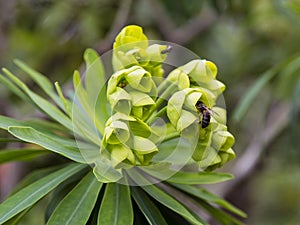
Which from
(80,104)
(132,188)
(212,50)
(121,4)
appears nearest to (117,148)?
(132,188)

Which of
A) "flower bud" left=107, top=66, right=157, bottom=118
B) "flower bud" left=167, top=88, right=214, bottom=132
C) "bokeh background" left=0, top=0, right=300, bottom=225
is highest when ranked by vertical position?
"flower bud" left=107, top=66, right=157, bottom=118

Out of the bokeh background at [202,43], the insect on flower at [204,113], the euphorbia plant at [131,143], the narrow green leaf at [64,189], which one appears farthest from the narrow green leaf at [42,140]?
the bokeh background at [202,43]

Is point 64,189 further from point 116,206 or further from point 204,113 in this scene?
point 204,113

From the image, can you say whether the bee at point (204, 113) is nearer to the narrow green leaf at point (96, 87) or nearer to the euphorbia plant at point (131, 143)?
the euphorbia plant at point (131, 143)

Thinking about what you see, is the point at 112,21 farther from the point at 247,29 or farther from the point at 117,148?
the point at 117,148

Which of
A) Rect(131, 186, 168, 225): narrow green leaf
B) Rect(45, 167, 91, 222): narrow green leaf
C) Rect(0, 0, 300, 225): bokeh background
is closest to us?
Rect(131, 186, 168, 225): narrow green leaf

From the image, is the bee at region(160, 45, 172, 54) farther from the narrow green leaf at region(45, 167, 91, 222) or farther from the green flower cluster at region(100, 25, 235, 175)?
the narrow green leaf at region(45, 167, 91, 222)

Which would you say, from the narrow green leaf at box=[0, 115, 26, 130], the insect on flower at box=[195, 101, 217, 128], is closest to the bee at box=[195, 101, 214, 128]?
the insect on flower at box=[195, 101, 217, 128]
